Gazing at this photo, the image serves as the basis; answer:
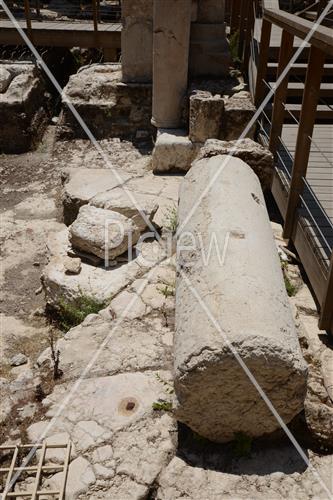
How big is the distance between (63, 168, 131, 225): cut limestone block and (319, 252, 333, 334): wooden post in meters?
2.61

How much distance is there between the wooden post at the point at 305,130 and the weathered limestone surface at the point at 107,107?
12.6 feet

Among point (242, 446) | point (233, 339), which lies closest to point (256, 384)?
point (233, 339)

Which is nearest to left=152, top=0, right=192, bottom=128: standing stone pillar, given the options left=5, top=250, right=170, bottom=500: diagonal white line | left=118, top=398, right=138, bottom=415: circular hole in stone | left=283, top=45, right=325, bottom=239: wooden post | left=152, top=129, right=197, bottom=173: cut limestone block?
left=152, top=129, right=197, bottom=173: cut limestone block

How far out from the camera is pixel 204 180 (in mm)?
3604

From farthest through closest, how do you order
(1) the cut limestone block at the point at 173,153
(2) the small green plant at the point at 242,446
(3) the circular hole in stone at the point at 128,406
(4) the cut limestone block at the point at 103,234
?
1. (1) the cut limestone block at the point at 173,153
2. (4) the cut limestone block at the point at 103,234
3. (3) the circular hole in stone at the point at 128,406
4. (2) the small green plant at the point at 242,446

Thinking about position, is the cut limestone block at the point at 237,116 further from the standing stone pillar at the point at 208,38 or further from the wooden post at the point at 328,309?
the wooden post at the point at 328,309

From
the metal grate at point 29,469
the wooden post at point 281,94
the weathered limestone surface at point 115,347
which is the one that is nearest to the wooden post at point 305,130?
the wooden post at point 281,94

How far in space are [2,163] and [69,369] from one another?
16.4 feet

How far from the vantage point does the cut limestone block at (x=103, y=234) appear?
13.7 ft

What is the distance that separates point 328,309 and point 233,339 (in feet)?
4.29

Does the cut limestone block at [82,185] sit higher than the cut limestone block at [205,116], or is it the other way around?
the cut limestone block at [205,116]

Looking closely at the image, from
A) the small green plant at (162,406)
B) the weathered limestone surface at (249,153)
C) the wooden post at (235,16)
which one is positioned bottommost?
the small green plant at (162,406)

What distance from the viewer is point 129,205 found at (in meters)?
4.53

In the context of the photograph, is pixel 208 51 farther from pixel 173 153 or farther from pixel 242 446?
pixel 242 446
